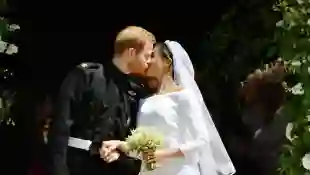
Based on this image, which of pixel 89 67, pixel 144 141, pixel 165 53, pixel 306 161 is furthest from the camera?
pixel 306 161

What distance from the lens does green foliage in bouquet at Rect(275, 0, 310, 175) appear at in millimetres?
2506

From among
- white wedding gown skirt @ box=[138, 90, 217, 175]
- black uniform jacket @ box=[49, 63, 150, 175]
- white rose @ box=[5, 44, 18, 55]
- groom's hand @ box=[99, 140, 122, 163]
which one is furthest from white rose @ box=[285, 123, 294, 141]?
white rose @ box=[5, 44, 18, 55]

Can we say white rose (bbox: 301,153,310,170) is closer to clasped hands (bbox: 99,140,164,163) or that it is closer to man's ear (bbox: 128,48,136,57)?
clasped hands (bbox: 99,140,164,163)

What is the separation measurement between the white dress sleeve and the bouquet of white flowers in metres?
0.09

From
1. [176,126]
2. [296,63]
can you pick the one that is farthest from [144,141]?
[296,63]

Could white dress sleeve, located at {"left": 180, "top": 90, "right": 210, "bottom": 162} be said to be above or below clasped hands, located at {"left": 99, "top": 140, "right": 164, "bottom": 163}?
above

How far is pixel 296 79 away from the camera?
2523 mm

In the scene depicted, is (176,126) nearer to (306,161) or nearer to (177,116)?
(177,116)

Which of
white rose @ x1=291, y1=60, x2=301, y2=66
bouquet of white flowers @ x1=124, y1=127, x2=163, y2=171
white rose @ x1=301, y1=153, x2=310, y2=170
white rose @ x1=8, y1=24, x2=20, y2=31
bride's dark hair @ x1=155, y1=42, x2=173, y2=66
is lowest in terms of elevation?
white rose @ x1=301, y1=153, x2=310, y2=170

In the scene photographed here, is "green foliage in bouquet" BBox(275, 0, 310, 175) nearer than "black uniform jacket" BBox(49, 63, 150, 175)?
No

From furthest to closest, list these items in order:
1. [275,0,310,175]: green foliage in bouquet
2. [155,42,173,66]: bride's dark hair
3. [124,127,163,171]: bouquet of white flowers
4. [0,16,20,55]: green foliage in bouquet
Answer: [275,0,310,175]: green foliage in bouquet → [0,16,20,55]: green foliage in bouquet → [155,42,173,66]: bride's dark hair → [124,127,163,171]: bouquet of white flowers

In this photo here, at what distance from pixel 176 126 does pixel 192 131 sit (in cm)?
5

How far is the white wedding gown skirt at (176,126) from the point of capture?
2.16 m

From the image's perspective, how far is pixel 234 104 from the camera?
2.52m
